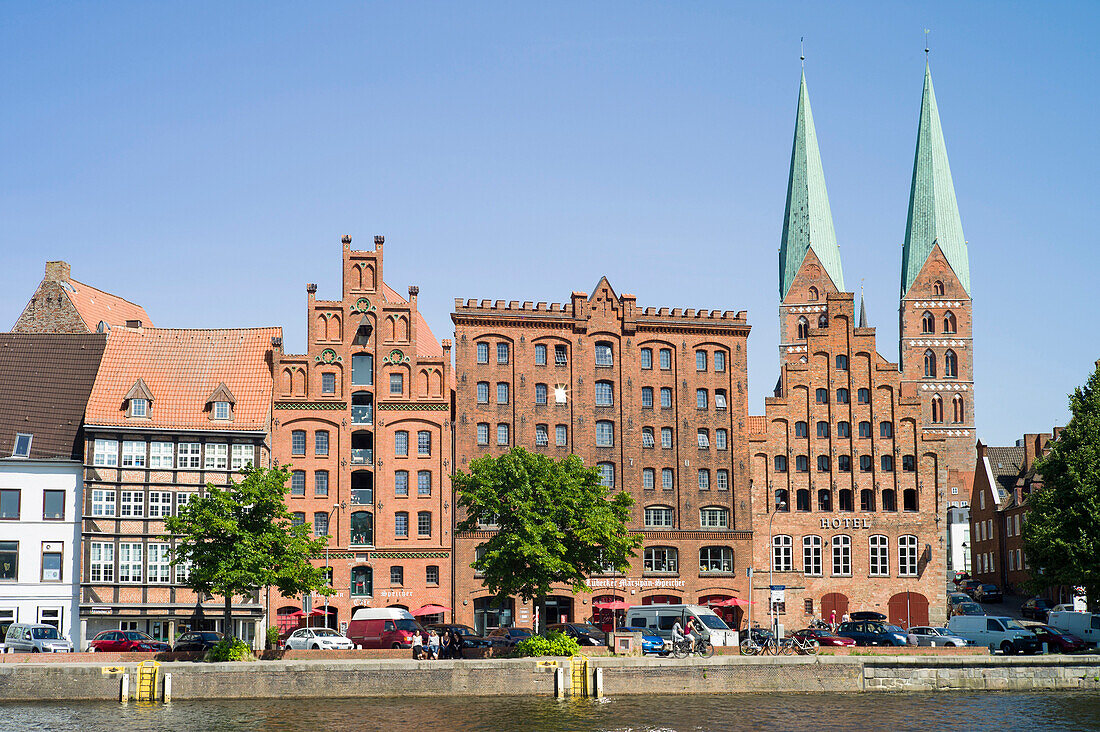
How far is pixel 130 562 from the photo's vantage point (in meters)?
74.9

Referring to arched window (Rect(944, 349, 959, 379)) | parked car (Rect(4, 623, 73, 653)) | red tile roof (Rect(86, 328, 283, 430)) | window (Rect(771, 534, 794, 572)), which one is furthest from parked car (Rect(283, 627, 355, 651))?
arched window (Rect(944, 349, 959, 379))

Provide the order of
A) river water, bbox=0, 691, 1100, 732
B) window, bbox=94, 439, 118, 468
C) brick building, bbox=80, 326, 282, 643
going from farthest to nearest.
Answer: window, bbox=94, 439, 118, 468 < brick building, bbox=80, 326, 282, 643 < river water, bbox=0, 691, 1100, 732

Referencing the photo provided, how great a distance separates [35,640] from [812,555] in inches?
1957

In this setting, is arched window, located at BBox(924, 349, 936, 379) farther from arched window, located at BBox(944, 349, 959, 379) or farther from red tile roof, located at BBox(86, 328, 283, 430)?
red tile roof, located at BBox(86, 328, 283, 430)

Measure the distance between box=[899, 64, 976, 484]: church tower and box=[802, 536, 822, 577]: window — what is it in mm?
76324

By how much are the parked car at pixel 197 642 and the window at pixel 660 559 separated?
103ft

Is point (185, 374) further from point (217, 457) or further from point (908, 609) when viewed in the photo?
point (908, 609)

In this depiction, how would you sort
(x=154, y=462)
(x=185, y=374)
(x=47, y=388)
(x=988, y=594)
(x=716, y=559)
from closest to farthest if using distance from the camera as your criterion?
(x=154, y=462)
(x=47, y=388)
(x=185, y=374)
(x=716, y=559)
(x=988, y=594)

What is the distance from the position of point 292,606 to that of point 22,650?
19.8 m

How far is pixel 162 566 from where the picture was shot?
74.9m

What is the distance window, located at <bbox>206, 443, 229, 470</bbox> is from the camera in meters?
77.6

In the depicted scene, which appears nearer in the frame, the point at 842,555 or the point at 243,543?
the point at 243,543

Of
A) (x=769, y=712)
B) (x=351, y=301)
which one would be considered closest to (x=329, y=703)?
(x=769, y=712)

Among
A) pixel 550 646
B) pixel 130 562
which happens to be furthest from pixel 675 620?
pixel 130 562
